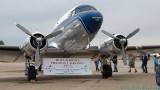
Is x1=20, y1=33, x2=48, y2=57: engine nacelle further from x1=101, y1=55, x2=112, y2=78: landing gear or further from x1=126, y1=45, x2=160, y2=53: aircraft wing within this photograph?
x1=126, y1=45, x2=160, y2=53: aircraft wing

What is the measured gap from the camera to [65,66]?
807 inches

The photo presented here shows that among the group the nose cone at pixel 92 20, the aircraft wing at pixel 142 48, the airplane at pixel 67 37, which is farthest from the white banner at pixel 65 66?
the aircraft wing at pixel 142 48

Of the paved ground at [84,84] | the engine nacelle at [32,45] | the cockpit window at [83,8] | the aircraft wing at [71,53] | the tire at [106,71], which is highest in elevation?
the cockpit window at [83,8]

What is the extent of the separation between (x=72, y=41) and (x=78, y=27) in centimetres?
104

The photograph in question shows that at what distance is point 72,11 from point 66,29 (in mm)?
1125

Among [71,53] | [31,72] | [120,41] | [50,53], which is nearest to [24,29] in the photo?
[31,72]

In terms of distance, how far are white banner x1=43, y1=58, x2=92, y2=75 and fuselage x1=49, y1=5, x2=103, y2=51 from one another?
0.89 meters

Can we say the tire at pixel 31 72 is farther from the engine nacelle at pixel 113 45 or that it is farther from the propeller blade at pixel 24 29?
the engine nacelle at pixel 113 45

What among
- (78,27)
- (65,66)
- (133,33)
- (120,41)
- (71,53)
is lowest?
(65,66)

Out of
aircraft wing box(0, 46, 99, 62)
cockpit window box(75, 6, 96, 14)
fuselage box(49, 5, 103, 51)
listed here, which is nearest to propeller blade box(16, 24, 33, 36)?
aircraft wing box(0, 46, 99, 62)

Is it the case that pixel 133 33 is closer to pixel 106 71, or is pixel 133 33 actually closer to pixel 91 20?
pixel 106 71

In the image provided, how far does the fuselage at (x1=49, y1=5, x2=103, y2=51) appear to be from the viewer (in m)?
19.4

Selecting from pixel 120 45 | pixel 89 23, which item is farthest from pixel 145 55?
pixel 89 23

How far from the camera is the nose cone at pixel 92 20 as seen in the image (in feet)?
63.1
